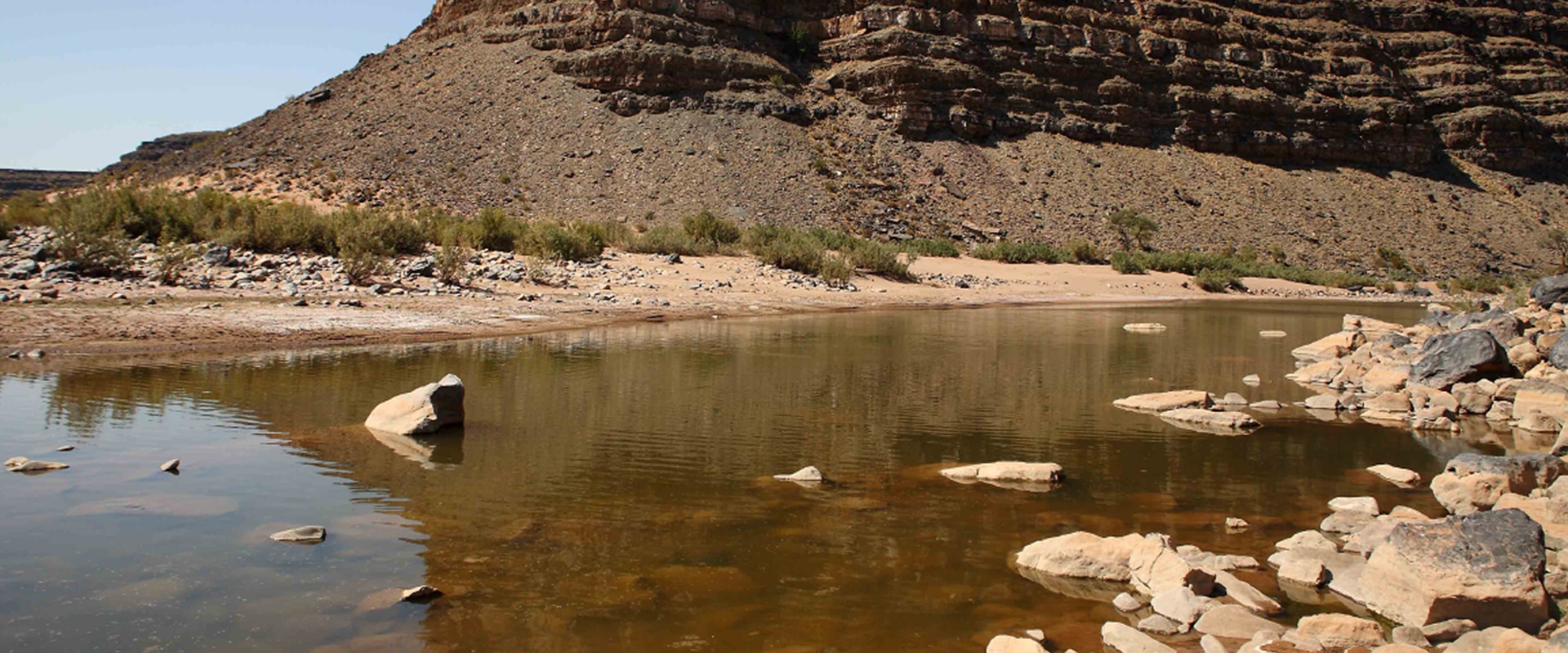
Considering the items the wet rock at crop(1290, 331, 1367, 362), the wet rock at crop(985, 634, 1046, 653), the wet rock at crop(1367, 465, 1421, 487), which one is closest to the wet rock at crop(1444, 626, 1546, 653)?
the wet rock at crop(985, 634, 1046, 653)

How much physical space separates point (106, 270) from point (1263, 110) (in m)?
58.1

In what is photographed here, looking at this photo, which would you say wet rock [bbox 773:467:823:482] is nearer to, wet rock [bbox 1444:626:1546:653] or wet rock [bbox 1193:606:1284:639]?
wet rock [bbox 1193:606:1284:639]

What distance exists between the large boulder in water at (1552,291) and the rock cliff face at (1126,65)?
1425 inches

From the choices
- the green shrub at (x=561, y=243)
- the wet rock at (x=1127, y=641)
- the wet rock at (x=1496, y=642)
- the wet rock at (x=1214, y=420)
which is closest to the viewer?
the wet rock at (x=1496, y=642)

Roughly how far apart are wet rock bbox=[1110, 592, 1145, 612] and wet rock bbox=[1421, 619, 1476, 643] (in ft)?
4.46

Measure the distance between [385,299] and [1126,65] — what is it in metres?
50.1

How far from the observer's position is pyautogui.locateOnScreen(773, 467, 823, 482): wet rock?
810cm

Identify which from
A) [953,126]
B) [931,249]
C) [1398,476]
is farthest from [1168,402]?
[953,126]

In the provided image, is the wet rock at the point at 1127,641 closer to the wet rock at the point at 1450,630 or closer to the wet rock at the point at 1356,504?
the wet rock at the point at 1450,630

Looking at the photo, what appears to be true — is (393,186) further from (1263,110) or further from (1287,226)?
(1263,110)

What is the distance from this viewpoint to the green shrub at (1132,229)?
1839 inches

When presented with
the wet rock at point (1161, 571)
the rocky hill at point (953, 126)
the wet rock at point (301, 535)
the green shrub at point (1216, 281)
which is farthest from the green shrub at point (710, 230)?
the wet rock at point (1161, 571)

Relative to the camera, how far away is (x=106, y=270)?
62.4 ft

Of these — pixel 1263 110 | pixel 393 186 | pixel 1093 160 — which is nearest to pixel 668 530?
pixel 393 186
